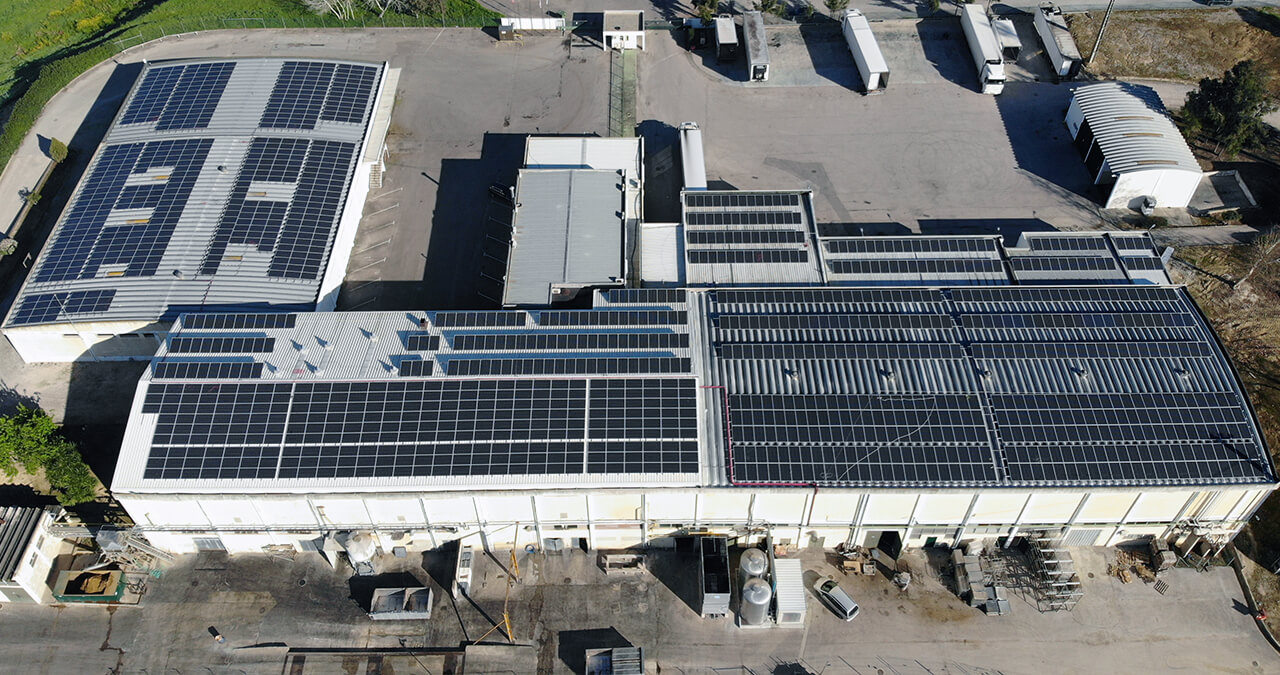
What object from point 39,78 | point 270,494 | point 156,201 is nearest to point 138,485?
point 270,494

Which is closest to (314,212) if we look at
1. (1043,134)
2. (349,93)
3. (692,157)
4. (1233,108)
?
(349,93)

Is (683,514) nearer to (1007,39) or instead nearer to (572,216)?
(572,216)

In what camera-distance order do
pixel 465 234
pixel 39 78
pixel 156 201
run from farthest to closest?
pixel 39 78
pixel 465 234
pixel 156 201

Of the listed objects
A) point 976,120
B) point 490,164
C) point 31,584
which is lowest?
point 31,584

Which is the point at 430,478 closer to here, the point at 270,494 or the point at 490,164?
the point at 270,494

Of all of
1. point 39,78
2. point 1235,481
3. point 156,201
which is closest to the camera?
point 1235,481

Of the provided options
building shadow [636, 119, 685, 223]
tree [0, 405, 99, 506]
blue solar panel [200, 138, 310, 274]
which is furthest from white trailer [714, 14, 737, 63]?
tree [0, 405, 99, 506]

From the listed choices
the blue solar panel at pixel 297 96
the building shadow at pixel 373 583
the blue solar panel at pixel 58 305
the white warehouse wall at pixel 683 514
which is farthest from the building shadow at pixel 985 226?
the blue solar panel at pixel 58 305

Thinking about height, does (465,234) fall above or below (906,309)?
below
